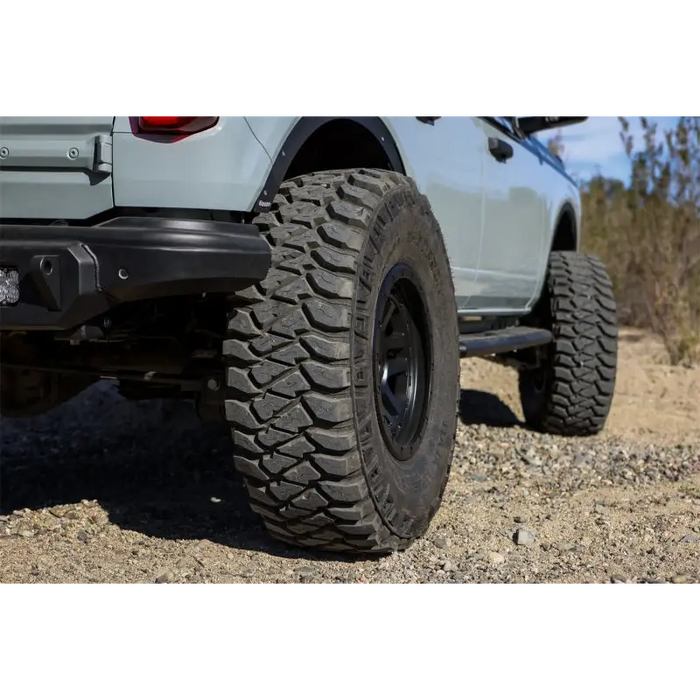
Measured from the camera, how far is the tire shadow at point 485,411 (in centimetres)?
545

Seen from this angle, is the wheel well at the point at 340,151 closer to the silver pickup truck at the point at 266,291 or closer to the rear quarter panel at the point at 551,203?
the silver pickup truck at the point at 266,291

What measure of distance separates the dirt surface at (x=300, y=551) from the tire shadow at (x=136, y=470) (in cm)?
1

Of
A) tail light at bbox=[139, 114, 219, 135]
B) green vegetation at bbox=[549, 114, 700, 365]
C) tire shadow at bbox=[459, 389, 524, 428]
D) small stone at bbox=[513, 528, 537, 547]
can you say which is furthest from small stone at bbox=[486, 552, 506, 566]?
green vegetation at bbox=[549, 114, 700, 365]

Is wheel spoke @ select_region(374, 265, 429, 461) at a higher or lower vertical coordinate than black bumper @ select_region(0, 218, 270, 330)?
lower

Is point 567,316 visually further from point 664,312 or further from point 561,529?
point 664,312

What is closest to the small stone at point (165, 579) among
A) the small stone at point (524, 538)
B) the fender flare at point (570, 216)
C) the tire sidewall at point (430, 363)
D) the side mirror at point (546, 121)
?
the tire sidewall at point (430, 363)

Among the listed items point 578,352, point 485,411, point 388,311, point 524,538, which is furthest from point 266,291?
point 485,411

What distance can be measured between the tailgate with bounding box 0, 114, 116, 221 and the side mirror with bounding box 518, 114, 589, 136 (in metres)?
2.98

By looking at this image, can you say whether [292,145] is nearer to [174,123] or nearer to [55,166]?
[174,123]

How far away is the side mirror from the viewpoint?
4820 mm

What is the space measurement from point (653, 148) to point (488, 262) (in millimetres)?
5225

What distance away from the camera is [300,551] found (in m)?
2.65

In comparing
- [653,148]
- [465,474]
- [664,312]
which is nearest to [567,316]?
[465,474]

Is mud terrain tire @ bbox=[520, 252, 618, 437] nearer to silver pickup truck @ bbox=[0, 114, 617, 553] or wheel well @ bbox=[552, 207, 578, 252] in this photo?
wheel well @ bbox=[552, 207, 578, 252]
